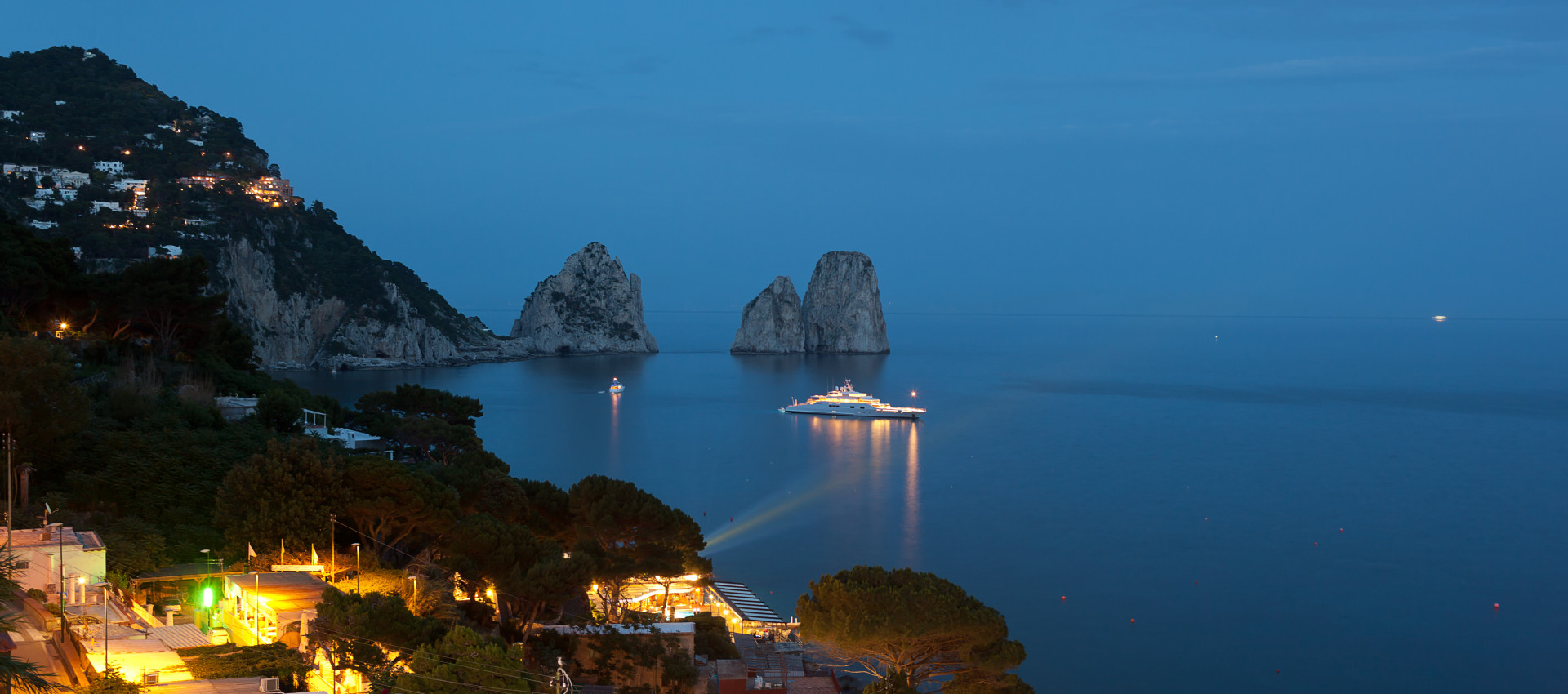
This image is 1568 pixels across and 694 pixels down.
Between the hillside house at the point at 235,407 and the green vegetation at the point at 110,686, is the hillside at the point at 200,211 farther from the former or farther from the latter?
the green vegetation at the point at 110,686

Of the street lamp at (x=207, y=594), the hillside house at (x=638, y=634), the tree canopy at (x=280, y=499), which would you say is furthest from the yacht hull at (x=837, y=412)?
the street lamp at (x=207, y=594)

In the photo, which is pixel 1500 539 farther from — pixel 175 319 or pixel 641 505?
pixel 175 319

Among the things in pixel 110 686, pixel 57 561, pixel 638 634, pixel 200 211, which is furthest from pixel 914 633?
pixel 200 211

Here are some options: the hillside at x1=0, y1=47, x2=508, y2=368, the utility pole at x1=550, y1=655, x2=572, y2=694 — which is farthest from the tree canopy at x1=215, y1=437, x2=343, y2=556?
the hillside at x1=0, y1=47, x2=508, y2=368

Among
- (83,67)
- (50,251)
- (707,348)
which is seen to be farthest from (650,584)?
(707,348)

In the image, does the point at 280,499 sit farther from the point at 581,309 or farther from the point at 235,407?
the point at 581,309

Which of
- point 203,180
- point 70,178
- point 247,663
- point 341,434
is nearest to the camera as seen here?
point 247,663
